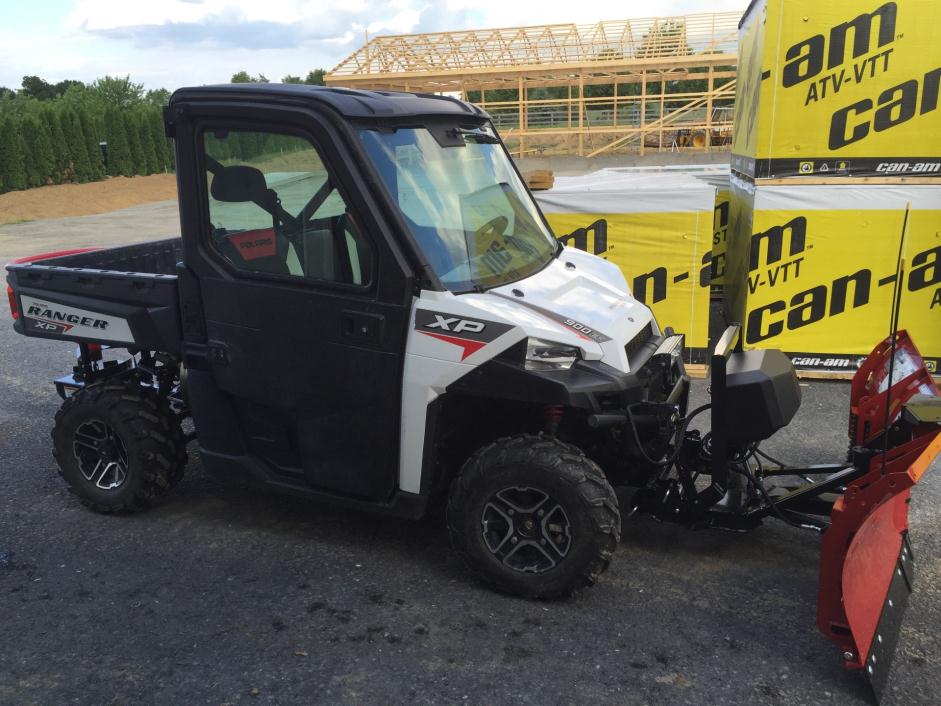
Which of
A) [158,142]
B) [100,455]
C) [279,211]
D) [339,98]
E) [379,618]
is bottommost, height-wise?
[379,618]

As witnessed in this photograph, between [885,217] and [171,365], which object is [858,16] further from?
[171,365]

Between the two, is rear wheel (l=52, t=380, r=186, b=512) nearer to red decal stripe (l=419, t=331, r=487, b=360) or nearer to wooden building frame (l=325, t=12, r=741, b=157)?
red decal stripe (l=419, t=331, r=487, b=360)

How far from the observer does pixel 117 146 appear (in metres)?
33.2

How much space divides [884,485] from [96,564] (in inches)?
145

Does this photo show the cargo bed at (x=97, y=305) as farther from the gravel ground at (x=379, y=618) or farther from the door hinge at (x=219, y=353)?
the gravel ground at (x=379, y=618)

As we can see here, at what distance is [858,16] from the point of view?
648 centimetres

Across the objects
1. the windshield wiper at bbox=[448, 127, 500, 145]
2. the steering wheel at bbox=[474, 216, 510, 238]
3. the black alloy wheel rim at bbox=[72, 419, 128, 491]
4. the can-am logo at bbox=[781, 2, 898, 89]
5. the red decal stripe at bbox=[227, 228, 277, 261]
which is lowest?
the black alloy wheel rim at bbox=[72, 419, 128, 491]

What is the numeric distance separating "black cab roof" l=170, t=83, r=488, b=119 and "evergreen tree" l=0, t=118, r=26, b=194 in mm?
28981

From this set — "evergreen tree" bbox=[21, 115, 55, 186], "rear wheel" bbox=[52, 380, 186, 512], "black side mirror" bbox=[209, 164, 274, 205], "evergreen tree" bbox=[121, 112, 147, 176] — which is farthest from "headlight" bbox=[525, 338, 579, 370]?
"evergreen tree" bbox=[121, 112, 147, 176]

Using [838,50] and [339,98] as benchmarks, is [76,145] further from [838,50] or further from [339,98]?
[339,98]

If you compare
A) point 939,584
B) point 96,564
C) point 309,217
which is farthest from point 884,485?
point 96,564

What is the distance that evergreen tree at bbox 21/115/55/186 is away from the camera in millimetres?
29484

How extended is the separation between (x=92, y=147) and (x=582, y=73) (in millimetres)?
19741

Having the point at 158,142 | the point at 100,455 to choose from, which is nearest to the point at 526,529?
the point at 100,455
